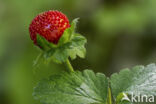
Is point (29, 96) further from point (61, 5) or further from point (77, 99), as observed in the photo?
point (77, 99)

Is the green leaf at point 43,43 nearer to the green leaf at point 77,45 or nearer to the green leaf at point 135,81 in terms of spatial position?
the green leaf at point 77,45

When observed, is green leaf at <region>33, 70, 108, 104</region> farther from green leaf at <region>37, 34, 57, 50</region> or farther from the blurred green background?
the blurred green background

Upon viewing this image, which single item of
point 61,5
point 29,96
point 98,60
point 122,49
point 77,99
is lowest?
point 77,99

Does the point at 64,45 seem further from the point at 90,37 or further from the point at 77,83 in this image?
the point at 90,37

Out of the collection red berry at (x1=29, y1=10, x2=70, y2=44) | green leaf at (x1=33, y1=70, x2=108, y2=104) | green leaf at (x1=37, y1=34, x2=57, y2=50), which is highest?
red berry at (x1=29, y1=10, x2=70, y2=44)

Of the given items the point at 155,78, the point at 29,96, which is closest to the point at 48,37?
the point at 155,78

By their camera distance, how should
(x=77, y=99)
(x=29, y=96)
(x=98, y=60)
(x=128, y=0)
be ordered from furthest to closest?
1. (x=128, y=0)
2. (x=98, y=60)
3. (x=29, y=96)
4. (x=77, y=99)

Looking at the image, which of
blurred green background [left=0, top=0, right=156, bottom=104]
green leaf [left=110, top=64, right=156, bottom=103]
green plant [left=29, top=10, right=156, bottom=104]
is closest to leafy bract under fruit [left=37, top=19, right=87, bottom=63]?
green plant [left=29, top=10, right=156, bottom=104]

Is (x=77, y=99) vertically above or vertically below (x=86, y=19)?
below
